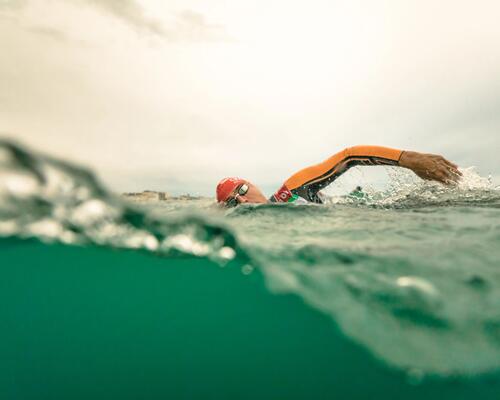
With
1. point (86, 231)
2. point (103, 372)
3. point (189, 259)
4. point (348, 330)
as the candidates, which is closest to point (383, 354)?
point (348, 330)

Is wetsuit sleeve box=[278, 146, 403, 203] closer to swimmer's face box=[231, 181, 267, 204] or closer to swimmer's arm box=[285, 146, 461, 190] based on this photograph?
swimmer's arm box=[285, 146, 461, 190]

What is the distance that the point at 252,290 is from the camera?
6.79 metres

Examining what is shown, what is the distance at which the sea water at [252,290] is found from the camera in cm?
398

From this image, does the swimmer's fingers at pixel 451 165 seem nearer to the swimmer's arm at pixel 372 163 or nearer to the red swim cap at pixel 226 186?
the swimmer's arm at pixel 372 163

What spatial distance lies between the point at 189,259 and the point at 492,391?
631 centimetres

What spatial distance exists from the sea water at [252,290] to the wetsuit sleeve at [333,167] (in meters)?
0.58

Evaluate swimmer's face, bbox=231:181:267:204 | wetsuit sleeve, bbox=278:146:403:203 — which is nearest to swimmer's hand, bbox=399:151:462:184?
wetsuit sleeve, bbox=278:146:403:203

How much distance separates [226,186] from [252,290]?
7.50 feet

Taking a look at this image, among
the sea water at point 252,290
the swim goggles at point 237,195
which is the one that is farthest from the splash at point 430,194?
the swim goggles at point 237,195

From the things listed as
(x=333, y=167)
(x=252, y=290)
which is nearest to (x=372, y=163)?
(x=333, y=167)

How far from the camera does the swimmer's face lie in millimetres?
6340

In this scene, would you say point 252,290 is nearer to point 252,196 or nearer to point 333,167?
point 252,196

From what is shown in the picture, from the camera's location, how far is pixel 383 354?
4.61 m

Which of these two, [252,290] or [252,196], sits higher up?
[252,196]
